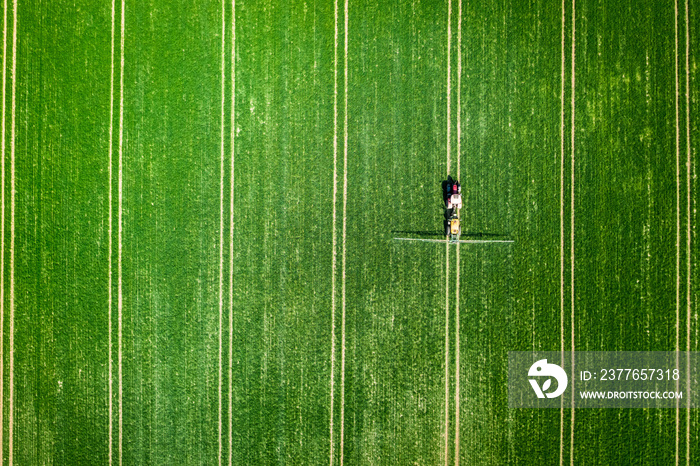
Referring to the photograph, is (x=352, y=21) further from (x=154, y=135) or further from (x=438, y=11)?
(x=154, y=135)

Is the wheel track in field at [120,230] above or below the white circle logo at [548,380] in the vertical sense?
above

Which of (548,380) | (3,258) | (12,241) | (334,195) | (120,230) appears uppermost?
(334,195)

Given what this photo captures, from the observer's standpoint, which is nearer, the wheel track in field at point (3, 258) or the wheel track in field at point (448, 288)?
the wheel track in field at point (448, 288)

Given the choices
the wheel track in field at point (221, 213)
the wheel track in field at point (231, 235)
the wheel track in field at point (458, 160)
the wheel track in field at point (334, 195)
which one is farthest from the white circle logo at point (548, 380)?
the wheel track in field at point (221, 213)

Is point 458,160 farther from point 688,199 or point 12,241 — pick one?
point 12,241

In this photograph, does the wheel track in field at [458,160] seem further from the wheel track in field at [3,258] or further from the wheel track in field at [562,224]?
the wheel track in field at [3,258]

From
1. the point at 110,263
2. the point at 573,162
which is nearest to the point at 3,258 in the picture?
the point at 110,263

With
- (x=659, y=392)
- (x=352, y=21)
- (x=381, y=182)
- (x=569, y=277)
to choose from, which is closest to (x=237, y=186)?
(x=381, y=182)

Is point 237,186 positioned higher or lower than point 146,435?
higher
